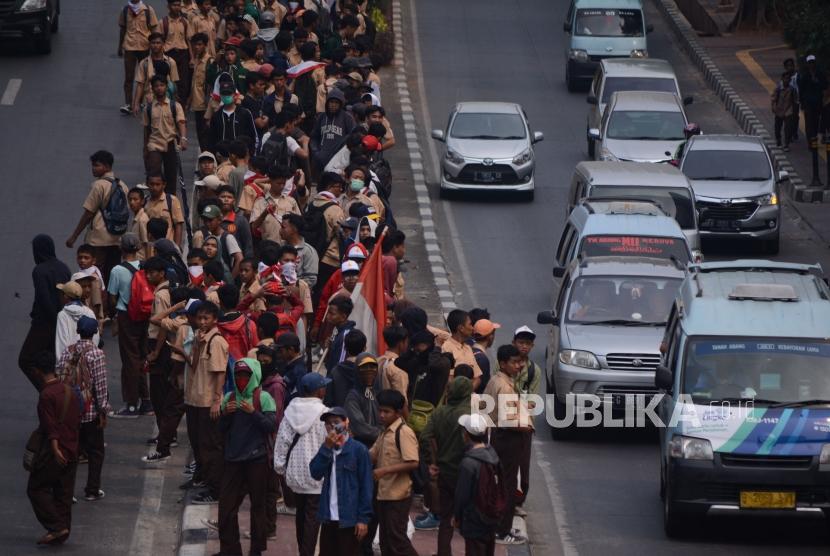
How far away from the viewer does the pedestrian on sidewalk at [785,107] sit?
1371 inches

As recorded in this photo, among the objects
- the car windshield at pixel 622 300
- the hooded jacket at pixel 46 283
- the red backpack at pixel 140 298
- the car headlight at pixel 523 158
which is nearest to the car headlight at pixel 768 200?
the car headlight at pixel 523 158

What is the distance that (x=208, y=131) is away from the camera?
79.2 feet

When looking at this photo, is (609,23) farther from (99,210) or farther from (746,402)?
(746,402)

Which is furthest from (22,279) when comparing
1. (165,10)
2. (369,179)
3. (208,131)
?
(165,10)

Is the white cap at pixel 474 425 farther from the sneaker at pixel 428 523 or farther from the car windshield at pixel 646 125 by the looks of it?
the car windshield at pixel 646 125

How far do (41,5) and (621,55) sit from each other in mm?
14051

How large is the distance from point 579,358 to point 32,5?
18.7 meters

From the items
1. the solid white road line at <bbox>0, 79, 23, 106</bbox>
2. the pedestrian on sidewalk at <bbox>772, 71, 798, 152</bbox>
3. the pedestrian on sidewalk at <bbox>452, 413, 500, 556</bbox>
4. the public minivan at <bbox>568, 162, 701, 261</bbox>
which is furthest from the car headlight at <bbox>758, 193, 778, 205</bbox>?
the pedestrian on sidewalk at <bbox>452, 413, 500, 556</bbox>

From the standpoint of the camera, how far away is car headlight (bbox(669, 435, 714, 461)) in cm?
1554

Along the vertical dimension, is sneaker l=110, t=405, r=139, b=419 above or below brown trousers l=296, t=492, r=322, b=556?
below

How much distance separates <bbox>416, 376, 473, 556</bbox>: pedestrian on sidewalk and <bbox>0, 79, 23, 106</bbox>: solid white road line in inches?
787

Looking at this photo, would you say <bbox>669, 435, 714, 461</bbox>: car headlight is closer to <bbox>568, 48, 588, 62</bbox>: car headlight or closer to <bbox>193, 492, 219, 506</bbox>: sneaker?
<bbox>193, 492, 219, 506</bbox>: sneaker

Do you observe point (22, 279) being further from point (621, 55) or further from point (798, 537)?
point (621, 55)

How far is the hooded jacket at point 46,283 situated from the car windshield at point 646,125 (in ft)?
55.4
